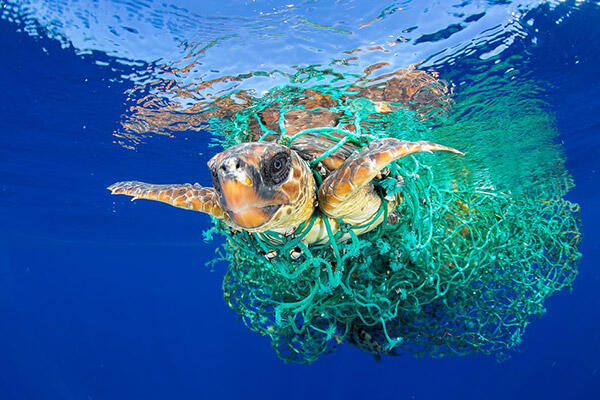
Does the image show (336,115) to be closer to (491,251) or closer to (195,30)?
(195,30)

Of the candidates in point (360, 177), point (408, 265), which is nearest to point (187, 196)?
point (360, 177)

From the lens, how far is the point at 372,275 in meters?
2.90

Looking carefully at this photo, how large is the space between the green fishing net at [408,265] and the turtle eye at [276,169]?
54 centimetres

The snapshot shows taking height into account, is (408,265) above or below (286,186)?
below

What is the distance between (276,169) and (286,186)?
115mm

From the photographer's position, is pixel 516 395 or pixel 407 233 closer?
pixel 407 233

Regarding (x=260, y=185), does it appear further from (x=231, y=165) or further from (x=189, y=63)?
(x=189, y=63)

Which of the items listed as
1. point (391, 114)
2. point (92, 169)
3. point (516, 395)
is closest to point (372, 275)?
point (391, 114)

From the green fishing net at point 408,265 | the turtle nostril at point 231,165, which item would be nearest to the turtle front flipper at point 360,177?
the green fishing net at point 408,265

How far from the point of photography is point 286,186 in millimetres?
2049

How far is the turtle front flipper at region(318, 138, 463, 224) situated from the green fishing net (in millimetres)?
187

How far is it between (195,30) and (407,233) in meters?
3.53

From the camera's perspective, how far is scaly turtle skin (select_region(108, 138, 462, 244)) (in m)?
1.85

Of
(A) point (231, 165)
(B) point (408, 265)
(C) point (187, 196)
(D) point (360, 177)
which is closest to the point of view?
(A) point (231, 165)
